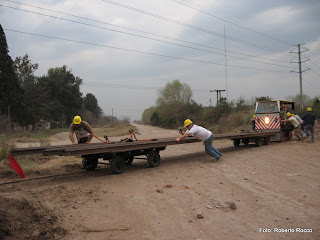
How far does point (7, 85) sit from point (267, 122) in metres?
27.7

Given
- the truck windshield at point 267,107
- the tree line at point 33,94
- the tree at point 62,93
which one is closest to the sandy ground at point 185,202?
the truck windshield at point 267,107

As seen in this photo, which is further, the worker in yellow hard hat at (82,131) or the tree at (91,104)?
the tree at (91,104)

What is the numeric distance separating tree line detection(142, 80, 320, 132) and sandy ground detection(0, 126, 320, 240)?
761 inches

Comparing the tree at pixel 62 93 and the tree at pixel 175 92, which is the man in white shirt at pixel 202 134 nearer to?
the tree at pixel 175 92

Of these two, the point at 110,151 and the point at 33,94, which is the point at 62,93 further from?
the point at 110,151

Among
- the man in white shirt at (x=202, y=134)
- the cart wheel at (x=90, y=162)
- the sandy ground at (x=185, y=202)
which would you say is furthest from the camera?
the man in white shirt at (x=202, y=134)

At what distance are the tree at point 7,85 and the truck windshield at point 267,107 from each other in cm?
2682

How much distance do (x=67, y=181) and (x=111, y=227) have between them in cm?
301

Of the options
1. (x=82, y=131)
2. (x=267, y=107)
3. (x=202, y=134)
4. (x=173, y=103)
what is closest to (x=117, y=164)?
(x=82, y=131)

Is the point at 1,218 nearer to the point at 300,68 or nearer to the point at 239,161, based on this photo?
the point at 239,161

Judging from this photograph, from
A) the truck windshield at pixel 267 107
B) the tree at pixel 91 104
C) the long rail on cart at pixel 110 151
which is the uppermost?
the tree at pixel 91 104

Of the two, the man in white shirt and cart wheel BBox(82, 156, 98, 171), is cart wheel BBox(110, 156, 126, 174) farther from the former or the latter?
the man in white shirt

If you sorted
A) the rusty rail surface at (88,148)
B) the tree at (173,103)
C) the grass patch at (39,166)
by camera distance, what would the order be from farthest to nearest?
the tree at (173,103), the grass patch at (39,166), the rusty rail surface at (88,148)

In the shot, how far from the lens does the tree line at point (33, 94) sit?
31297 millimetres
